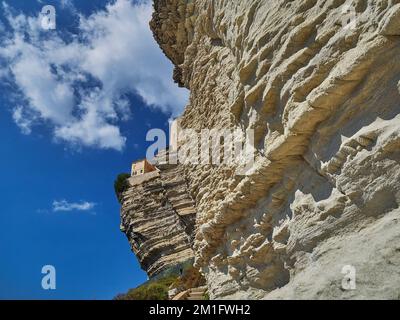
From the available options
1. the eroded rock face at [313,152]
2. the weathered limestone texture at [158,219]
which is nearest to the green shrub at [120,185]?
the weathered limestone texture at [158,219]

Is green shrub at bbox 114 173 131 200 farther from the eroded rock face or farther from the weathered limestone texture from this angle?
the eroded rock face

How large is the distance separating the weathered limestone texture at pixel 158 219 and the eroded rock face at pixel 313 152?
17.4 m

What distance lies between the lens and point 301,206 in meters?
4.52

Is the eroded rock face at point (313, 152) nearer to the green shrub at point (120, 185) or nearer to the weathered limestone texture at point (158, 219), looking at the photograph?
the weathered limestone texture at point (158, 219)

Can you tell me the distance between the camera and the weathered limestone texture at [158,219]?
27.0 m

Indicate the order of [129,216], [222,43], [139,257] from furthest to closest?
[129,216]
[139,257]
[222,43]

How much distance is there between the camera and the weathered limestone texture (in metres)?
27.0

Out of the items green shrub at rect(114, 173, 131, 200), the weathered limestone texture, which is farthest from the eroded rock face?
green shrub at rect(114, 173, 131, 200)

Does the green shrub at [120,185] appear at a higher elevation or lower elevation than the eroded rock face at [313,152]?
higher

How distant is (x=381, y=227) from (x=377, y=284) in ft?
1.87

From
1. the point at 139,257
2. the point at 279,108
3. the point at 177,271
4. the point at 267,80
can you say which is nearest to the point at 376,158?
the point at 279,108

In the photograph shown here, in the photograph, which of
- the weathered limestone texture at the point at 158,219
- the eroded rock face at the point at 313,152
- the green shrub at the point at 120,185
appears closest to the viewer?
the eroded rock face at the point at 313,152

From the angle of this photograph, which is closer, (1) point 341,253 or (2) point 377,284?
(2) point 377,284

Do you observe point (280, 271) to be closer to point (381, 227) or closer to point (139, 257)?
point (381, 227)
